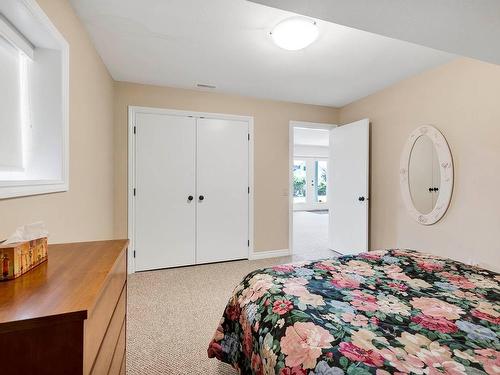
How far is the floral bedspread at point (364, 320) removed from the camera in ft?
2.63

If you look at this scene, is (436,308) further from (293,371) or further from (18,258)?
(18,258)

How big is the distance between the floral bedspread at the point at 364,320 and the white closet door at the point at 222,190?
2.05 m

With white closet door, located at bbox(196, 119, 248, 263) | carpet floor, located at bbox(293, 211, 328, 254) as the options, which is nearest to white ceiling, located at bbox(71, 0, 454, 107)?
white closet door, located at bbox(196, 119, 248, 263)

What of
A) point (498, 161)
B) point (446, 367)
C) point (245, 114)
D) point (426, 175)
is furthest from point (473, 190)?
point (245, 114)

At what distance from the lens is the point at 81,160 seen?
6.48ft

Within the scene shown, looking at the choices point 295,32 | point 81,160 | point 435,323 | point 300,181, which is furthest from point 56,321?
point 300,181

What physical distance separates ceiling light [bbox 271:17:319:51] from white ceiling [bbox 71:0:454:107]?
6cm

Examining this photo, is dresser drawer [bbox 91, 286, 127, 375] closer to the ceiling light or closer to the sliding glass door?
the ceiling light

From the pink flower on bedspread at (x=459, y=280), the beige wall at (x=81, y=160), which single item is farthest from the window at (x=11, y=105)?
the pink flower on bedspread at (x=459, y=280)

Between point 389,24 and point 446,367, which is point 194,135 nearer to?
point 389,24

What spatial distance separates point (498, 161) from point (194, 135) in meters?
3.18

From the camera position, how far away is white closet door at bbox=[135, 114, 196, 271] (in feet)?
10.6

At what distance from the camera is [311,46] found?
2.29m

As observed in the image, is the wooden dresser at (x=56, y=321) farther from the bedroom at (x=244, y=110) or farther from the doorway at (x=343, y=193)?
the doorway at (x=343, y=193)
